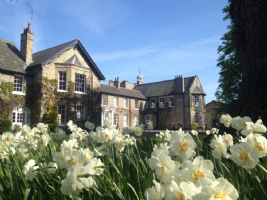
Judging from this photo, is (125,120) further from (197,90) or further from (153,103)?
(197,90)

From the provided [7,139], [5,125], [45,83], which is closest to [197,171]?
[7,139]

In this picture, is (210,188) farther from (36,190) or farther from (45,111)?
(45,111)

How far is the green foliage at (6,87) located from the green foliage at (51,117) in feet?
11.1

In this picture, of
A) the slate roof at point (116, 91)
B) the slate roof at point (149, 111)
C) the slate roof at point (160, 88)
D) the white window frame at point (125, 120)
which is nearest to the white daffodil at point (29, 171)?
the slate roof at point (116, 91)

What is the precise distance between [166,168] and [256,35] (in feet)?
11.9

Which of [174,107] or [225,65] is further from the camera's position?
[174,107]

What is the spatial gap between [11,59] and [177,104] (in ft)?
81.3

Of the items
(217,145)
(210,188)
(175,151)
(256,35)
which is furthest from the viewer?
(256,35)

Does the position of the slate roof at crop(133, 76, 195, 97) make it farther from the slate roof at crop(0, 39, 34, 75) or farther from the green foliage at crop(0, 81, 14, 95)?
the green foliage at crop(0, 81, 14, 95)

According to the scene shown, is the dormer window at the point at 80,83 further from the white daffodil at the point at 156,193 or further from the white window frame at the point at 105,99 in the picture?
the white daffodil at the point at 156,193

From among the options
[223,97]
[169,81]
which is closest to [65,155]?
[223,97]

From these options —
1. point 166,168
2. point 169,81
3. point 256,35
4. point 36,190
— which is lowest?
point 36,190

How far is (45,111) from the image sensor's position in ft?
59.4

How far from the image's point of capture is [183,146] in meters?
1.46
